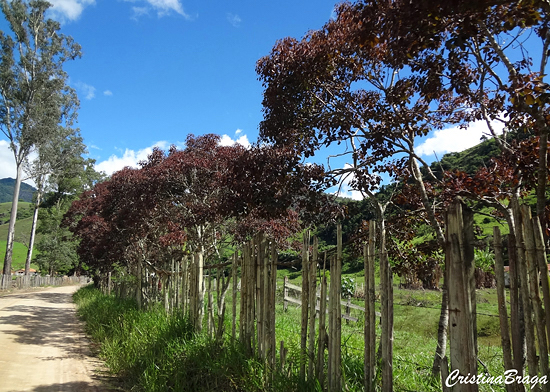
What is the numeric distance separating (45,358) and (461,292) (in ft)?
27.0

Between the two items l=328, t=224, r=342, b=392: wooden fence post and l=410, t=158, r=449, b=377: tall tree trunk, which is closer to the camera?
l=328, t=224, r=342, b=392: wooden fence post

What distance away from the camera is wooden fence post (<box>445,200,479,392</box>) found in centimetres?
255

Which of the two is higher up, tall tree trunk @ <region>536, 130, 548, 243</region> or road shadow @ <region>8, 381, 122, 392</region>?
tall tree trunk @ <region>536, 130, 548, 243</region>

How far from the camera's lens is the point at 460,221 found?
2607mm

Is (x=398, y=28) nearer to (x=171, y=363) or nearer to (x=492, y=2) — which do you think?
(x=492, y=2)

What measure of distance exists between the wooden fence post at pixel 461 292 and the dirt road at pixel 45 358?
528cm

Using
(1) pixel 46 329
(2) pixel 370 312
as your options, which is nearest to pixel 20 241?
(1) pixel 46 329

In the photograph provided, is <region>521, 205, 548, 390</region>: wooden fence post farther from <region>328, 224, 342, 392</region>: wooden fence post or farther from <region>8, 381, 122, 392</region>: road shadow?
<region>8, 381, 122, 392</region>: road shadow

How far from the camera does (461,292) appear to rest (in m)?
2.58

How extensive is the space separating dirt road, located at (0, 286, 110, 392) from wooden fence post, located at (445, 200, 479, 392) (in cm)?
528

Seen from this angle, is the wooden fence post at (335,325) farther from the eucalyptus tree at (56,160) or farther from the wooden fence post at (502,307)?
the eucalyptus tree at (56,160)

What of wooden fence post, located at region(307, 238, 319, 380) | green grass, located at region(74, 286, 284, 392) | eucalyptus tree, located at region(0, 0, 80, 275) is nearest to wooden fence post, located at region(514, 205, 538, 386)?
wooden fence post, located at region(307, 238, 319, 380)

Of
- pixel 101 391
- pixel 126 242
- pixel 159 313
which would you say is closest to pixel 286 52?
pixel 101 391

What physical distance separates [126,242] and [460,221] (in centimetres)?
1391
